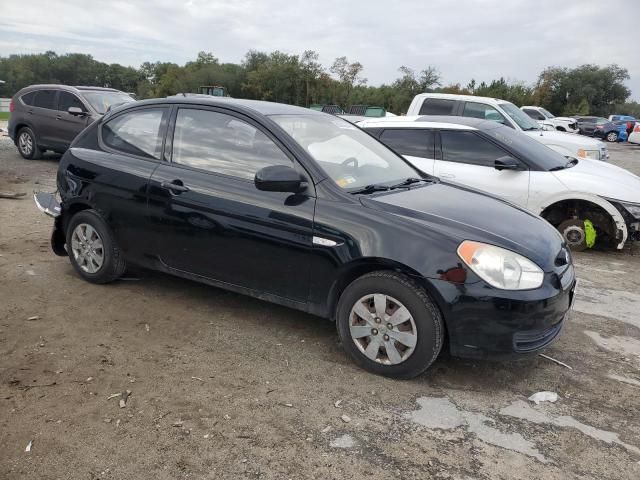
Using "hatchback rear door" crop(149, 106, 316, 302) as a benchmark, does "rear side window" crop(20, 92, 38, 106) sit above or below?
above

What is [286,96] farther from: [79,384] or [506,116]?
[79,384]

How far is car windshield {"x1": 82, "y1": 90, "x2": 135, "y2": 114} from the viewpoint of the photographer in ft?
38.5

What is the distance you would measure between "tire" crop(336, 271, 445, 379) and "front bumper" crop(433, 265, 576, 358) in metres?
0.11

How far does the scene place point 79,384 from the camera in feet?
10.5

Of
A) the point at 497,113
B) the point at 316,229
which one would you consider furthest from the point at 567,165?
the point at 316,229

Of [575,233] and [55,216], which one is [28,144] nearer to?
[55,216]

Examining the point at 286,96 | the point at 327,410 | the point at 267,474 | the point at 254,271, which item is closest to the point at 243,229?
A: the point at 254,271

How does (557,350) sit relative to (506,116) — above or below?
below

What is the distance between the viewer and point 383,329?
332cm

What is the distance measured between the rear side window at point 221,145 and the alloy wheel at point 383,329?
1.18 m

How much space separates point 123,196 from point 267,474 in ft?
9.00

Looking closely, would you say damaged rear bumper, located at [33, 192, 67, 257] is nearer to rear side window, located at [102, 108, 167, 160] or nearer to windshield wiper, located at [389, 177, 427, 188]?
rear side window, located at [102, 108, 167, 160]

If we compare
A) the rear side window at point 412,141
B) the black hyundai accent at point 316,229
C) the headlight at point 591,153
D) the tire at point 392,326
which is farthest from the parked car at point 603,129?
the tire at point 392,326

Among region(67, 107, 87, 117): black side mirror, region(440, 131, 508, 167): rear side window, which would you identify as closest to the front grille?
region(440, 131, 508, 167): rear side window
